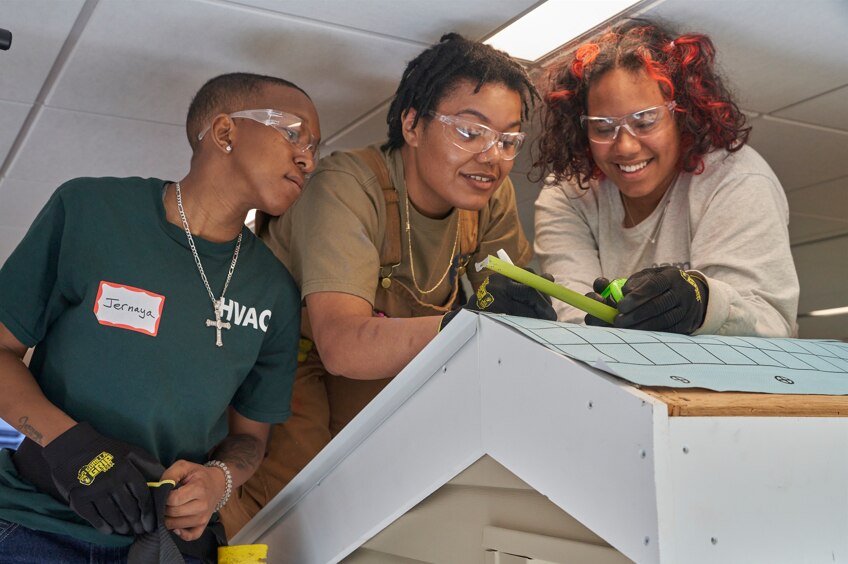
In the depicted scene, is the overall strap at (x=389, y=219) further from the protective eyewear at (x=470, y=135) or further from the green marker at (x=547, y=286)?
the green marker at (x=547, y=286)

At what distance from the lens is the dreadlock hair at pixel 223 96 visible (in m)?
2.23

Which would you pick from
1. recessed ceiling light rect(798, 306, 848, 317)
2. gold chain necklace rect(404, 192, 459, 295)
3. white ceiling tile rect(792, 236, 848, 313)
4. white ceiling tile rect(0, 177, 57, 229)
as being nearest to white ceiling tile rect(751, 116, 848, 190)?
white ceiling tile rect(792, 236, 848, 313)

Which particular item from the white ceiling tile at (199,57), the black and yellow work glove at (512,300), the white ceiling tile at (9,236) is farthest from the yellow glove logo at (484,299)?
the white ceiling tile at (9,236)

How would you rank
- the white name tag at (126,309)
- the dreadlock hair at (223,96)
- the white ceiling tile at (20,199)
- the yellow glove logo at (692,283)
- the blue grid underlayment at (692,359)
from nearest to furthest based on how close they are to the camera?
the blue grid underlayment at (692,359) → the yellow glove logo at (692,283) → the white name tag at (126,309) → the dreadlock hair at (223,96) → the white ceiling tile at (20,199)

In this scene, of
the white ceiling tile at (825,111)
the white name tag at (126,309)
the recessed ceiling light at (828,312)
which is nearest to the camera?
the white name tag at (126,309)

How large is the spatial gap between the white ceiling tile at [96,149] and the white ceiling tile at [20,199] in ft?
0.29

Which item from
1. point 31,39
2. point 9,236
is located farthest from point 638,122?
point 9,236

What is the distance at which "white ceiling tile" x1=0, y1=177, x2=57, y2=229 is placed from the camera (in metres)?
3.77

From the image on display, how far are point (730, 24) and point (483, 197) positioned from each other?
780 mm

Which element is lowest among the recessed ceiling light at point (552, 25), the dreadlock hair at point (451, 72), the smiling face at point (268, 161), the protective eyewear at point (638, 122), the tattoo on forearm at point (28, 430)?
the tattoo on forearm at point (28, 430)

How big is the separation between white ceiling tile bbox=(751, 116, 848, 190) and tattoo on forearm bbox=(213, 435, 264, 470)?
78.5 inches

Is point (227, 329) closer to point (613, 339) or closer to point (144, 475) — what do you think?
point (144, 475)

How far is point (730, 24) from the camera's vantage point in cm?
236

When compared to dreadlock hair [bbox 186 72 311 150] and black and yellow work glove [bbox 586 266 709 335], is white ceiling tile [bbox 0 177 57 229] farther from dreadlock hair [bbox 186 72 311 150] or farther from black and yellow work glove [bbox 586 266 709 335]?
black and yellow work glove [bbox 586 266 709 335]
